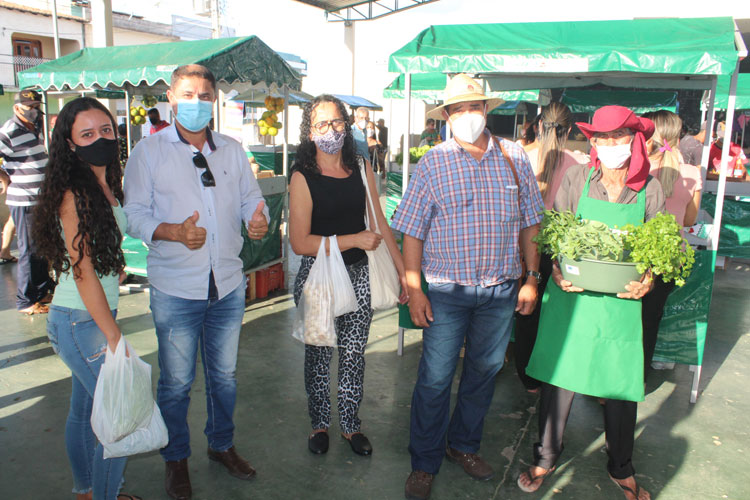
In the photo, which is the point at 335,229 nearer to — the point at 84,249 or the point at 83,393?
the point at 84,249

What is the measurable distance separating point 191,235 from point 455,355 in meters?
1.39

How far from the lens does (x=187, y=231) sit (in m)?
2.45

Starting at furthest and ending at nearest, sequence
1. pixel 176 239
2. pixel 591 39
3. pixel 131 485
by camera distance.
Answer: pixel 591 39
pixel 131 485
pixel 176 239

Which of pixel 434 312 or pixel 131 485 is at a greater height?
pixel 434 312

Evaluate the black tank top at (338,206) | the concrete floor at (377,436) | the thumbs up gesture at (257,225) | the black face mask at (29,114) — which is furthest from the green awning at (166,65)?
the thumbs up gesture at (257,225)

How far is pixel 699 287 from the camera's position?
4.05m

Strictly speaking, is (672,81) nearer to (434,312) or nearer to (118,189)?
(434,312)

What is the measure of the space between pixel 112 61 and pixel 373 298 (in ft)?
19.2

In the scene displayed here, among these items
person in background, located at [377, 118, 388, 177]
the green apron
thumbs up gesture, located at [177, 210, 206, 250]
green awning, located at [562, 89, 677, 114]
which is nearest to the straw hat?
the green apron

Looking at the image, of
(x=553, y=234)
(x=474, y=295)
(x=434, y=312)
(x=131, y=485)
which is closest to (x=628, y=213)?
(x=553, y=234)

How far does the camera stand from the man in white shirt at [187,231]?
2.57 meters

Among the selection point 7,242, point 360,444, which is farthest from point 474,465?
point 7,242

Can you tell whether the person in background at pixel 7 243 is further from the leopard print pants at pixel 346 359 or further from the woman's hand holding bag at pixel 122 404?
the woman's hand holding bag at pixel 122 404

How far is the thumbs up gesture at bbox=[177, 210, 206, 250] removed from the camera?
2453 mm
